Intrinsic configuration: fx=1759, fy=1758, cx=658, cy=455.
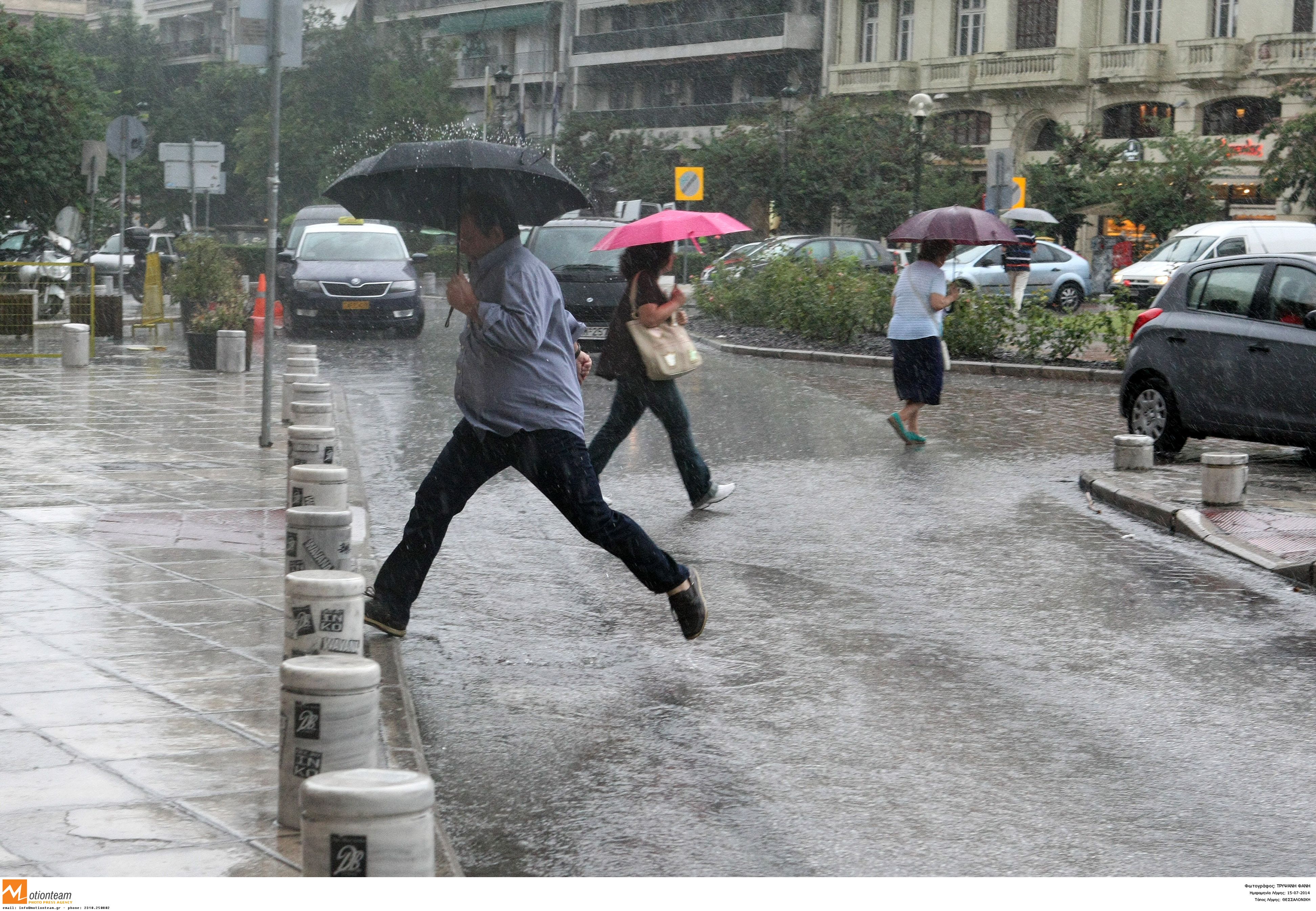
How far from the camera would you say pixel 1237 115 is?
48781 mm

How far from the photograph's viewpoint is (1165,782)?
509 centimetres

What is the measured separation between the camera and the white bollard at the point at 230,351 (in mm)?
18422

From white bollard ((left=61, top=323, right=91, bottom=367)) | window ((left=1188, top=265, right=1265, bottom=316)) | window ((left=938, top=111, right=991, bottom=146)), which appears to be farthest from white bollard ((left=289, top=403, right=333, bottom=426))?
window ((left=938, top=111, right=991, bottom=146))

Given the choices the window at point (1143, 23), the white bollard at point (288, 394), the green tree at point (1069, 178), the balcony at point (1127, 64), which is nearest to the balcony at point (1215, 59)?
the balcony at point (1127, 64)

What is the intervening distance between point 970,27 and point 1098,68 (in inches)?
246

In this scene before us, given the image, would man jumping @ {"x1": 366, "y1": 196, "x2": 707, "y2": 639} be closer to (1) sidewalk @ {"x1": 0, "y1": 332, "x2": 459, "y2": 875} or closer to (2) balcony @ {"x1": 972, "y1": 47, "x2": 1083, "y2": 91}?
(1) sidewalk @ {"x1": 0, "y1": 332, "x2": 459, "y2": 875}

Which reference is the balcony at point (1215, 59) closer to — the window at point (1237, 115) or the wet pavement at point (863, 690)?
the window at point (1237, 115)

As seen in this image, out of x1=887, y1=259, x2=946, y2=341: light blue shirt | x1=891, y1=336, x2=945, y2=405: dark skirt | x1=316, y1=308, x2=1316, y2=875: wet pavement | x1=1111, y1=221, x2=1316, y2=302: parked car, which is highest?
x1=1111, y1=221, x2=1316, y2=302: parked car

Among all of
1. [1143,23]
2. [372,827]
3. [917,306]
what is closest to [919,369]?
[917,306]

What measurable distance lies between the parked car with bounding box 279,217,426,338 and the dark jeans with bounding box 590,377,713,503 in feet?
49.9

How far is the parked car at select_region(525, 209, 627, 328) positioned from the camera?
22.2 meters

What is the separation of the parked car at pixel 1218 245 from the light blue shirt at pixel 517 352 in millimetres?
26011

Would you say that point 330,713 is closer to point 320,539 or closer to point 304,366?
point 320,539

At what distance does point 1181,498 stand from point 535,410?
5746mm
